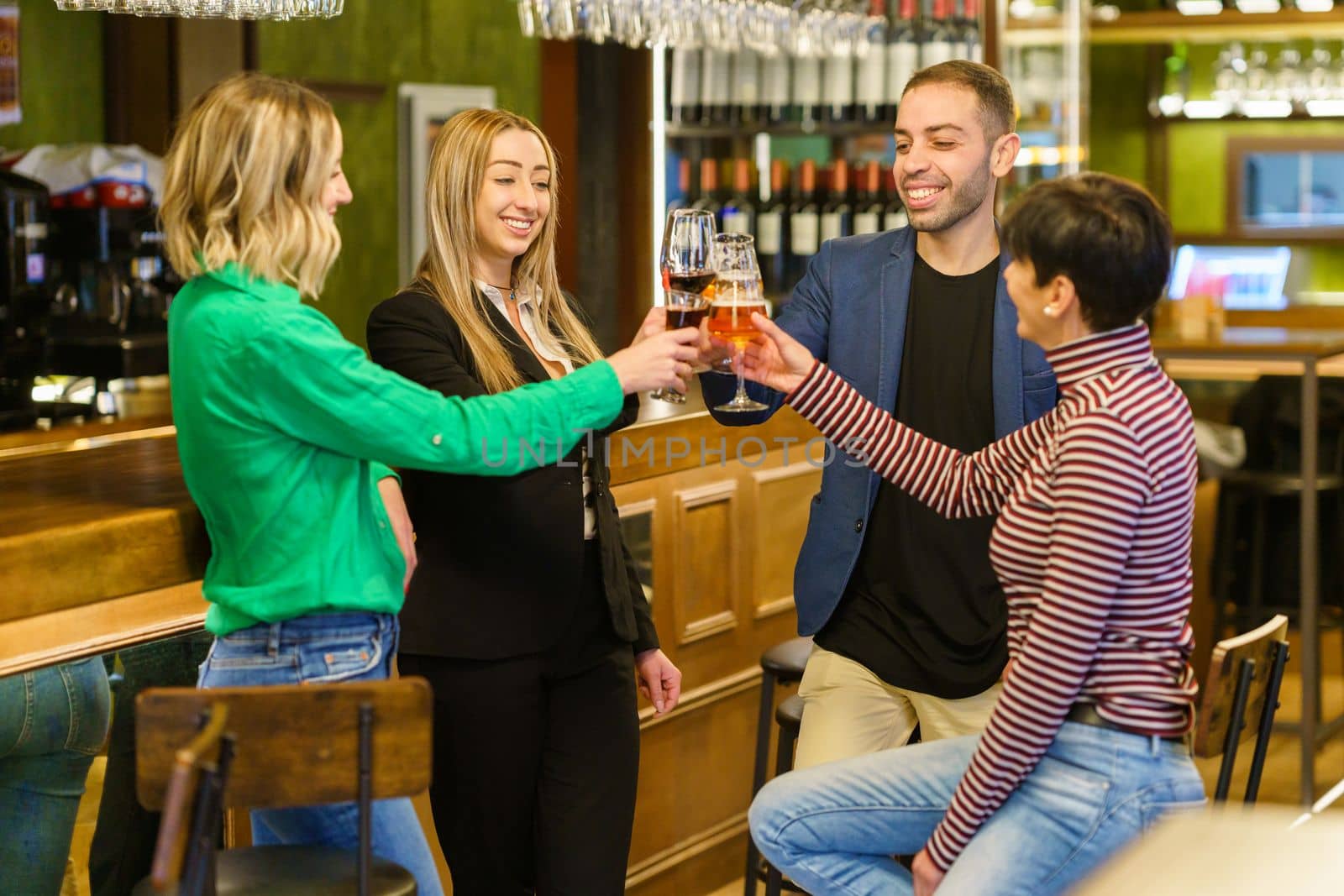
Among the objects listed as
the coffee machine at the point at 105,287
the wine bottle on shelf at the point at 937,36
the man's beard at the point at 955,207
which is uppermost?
the wine bottle on shelf at the point at 937,36

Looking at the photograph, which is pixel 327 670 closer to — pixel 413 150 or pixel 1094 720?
pixel 1094 720

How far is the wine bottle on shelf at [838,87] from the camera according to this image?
5.86 meters

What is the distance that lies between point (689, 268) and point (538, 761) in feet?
2.51

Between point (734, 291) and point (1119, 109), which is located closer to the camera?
point (734, 291)

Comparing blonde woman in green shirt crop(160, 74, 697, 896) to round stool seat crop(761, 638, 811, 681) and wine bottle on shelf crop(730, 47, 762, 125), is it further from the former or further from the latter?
wine bottle on shelf crop(730, 47, 762, 125)

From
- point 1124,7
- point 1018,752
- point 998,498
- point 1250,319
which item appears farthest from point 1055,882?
point 1124,7

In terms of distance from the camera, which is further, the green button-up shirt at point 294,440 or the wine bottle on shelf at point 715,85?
the wine bottle on shelf at point 715,85

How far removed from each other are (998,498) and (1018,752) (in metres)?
0.47

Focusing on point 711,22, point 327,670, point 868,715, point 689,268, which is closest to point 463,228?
point 689,268

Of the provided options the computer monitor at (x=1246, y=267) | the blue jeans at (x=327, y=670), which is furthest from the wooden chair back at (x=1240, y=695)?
the computer monitor at (x=1246, y=267)

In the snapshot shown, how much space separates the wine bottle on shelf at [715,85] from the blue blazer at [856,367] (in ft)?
11.6

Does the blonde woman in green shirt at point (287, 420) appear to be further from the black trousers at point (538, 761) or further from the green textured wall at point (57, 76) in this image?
the green textured wall at point (57, 76)

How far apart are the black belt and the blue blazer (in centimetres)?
68

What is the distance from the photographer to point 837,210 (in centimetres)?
589
